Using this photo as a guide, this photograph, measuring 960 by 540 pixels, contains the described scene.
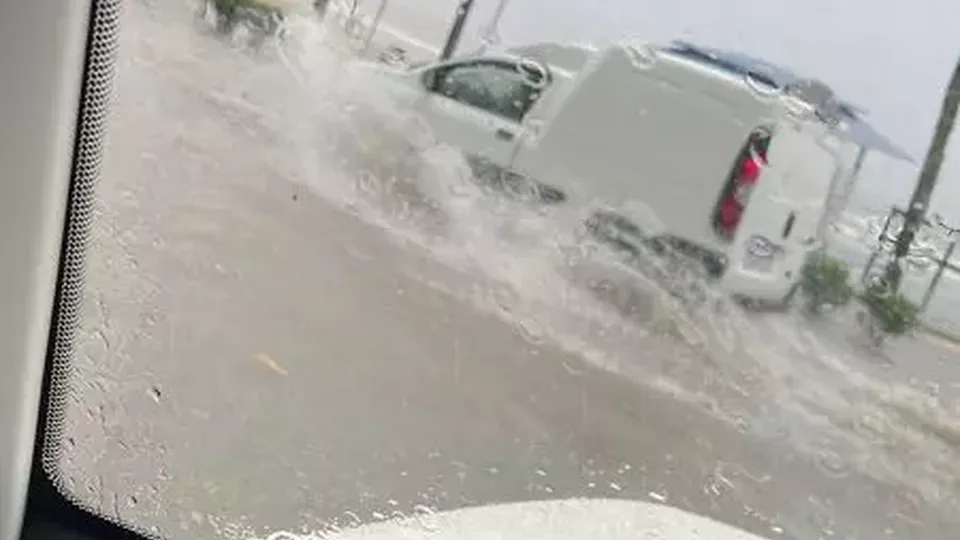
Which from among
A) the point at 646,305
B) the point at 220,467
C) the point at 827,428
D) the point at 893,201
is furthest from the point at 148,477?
the point at 893,201

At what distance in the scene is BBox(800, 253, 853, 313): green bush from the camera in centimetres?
139

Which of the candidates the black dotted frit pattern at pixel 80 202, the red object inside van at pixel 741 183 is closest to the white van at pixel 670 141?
the red object inside van at pixel 741 183

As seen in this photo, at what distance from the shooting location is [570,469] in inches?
61.7

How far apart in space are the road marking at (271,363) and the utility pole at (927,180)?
21.8 inches

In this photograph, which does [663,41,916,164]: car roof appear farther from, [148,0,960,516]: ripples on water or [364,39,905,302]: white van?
[148,0,960,516]: ripples on water

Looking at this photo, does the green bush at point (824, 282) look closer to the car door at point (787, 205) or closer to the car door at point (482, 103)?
the car door at point (787, 205)

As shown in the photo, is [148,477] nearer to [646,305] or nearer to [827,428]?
[646,305]

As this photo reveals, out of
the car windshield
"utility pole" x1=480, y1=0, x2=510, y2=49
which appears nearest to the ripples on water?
the car windshield

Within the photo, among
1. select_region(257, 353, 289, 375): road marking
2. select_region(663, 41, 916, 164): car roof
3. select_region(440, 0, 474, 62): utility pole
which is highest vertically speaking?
select_region(663, 41, 916, 164): car roof

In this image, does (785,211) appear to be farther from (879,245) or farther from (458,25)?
(458,25)

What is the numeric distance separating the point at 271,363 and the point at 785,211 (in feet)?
1.62

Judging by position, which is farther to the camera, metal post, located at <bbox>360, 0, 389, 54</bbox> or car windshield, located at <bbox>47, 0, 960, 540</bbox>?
metal post, located at <bbox>360, 0, 389, 54</bbox>

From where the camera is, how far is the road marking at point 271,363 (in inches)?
63.6

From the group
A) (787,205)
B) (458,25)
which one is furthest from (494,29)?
(787,205)
